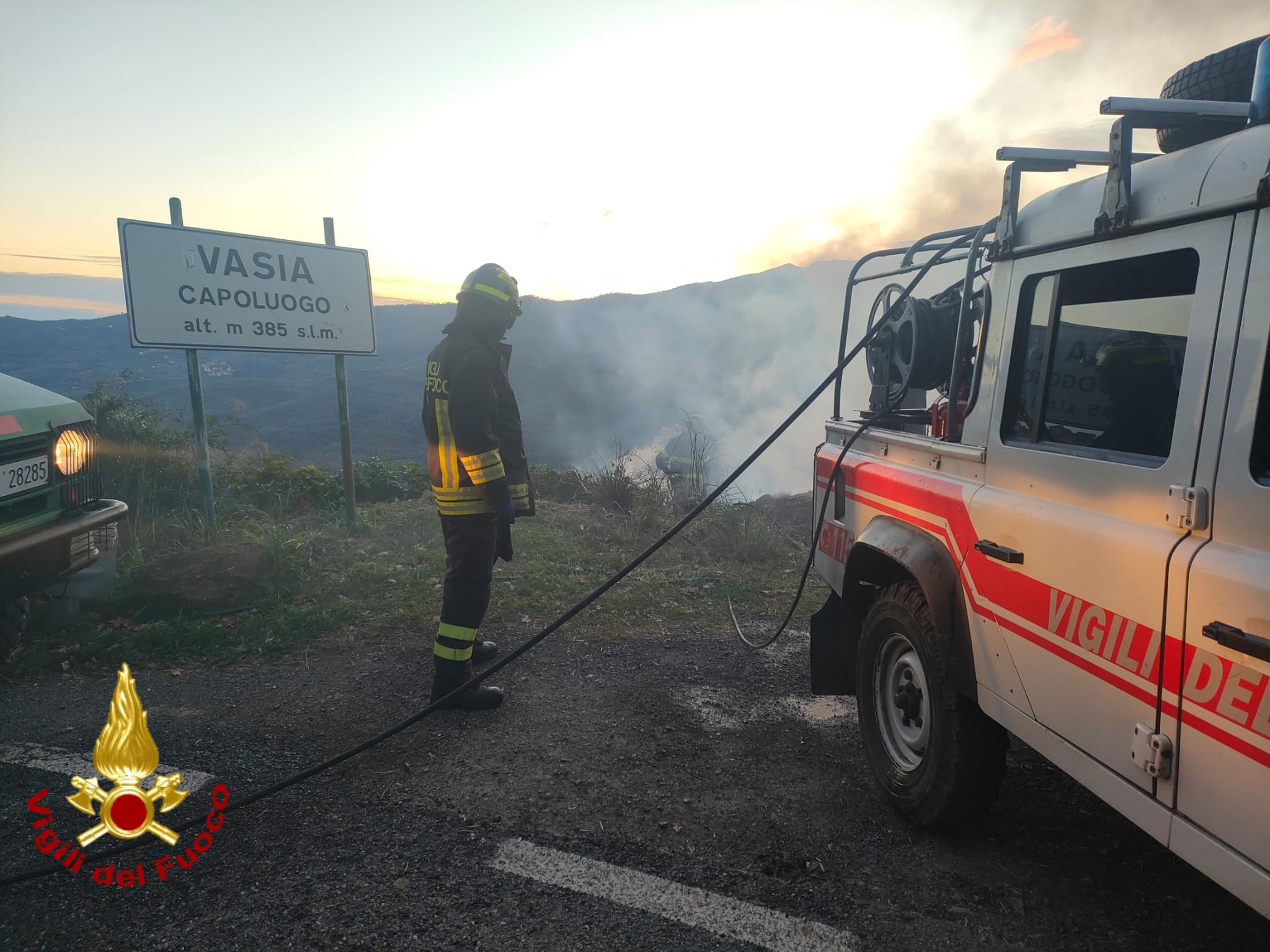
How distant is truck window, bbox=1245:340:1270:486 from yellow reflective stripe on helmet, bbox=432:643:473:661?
3408mm

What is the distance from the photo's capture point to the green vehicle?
11.2 feet

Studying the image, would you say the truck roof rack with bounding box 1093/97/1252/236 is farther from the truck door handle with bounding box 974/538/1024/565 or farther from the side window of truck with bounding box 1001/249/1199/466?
the truck door handle with bounding box 974/538/1024/565

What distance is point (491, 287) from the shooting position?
157 inches

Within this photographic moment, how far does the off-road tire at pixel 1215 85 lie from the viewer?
2166 mm

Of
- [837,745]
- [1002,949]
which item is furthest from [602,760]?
[1002,949]

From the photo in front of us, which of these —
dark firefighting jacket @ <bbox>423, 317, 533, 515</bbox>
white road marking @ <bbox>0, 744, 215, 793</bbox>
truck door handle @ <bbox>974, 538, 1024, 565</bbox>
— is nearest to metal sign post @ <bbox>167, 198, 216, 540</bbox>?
white road marking @ <bbox>0, 744, 215, 793</bbox>

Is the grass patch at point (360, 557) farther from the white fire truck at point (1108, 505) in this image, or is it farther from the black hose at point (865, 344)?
the white fire truck at point (1108, 505)

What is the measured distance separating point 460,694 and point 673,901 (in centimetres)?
183

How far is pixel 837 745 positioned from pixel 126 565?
5789 millimetres

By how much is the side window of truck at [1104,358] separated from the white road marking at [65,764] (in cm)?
360

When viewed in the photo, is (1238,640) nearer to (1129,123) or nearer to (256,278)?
(1129,123)

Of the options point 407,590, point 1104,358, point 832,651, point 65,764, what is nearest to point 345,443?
point 407,590

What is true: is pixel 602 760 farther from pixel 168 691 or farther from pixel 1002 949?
pixel 168 691

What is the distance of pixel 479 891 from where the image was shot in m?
2.50
